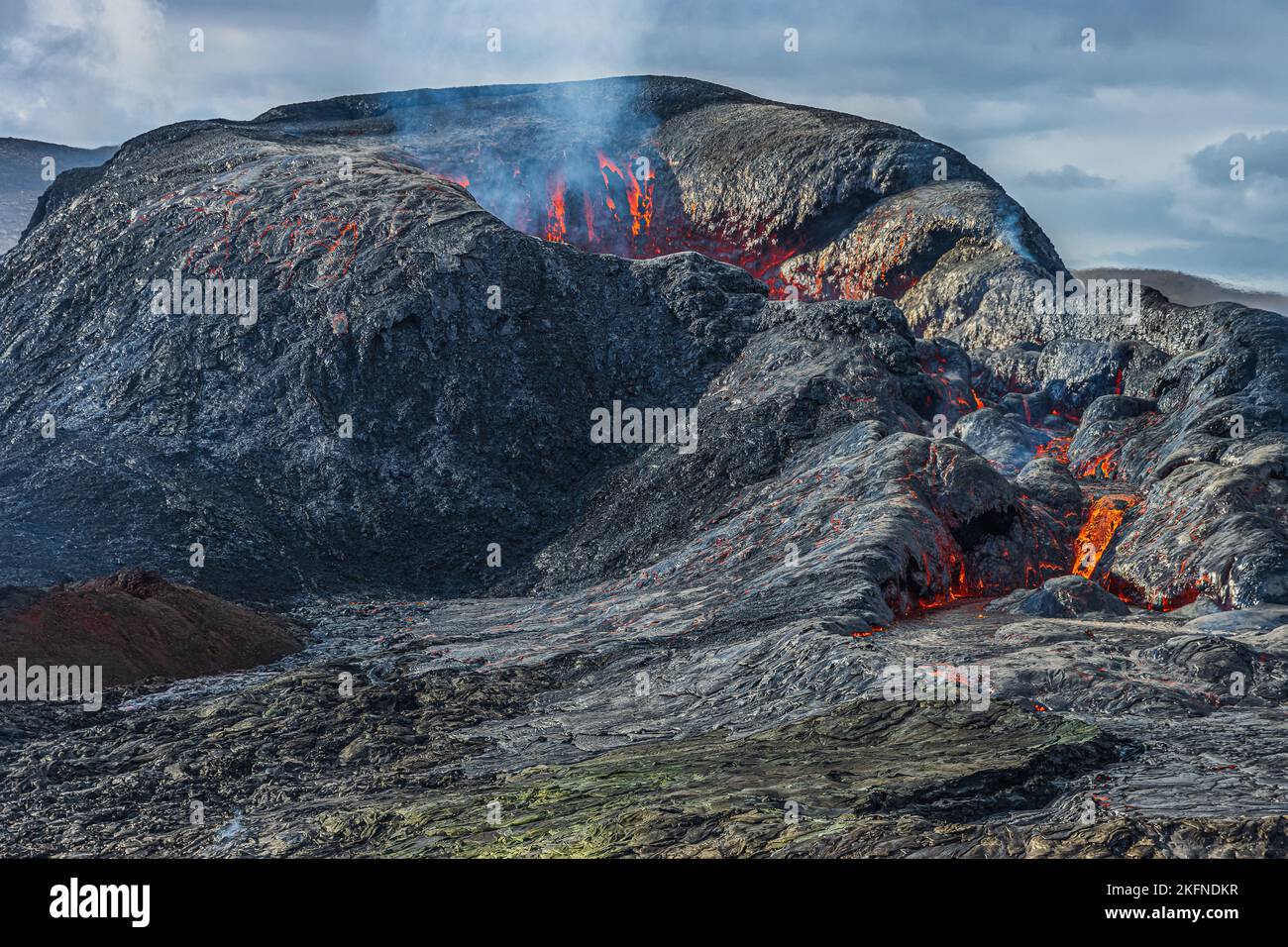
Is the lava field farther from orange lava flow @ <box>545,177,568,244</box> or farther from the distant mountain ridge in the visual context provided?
the distant mountain ridge

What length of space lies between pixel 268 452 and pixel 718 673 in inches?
788

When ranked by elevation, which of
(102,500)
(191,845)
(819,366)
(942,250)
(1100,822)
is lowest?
(191,845)

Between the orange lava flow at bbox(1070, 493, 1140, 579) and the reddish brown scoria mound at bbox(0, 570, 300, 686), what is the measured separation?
53.4 ft

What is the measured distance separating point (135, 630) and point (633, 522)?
1287 cm

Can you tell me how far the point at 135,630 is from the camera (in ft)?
80.4

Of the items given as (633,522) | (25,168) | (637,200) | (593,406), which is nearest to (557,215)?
(637,200)

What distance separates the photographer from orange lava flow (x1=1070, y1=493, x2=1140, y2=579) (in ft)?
91.8

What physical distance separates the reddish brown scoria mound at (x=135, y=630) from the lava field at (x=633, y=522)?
0.10 metres

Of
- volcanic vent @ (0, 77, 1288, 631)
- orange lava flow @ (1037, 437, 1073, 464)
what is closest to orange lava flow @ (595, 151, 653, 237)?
volcanic vent @ (0, 77, 1288, 631)

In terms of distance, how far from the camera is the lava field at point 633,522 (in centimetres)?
1536

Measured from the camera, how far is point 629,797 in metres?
14.8

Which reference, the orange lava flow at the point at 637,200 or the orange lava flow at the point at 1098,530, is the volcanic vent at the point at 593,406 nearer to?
the orange lava flow at the point at 1098,530

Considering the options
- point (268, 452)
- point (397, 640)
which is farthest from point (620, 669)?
point (268, 452)

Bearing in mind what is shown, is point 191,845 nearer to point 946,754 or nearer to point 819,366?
point 946,754
